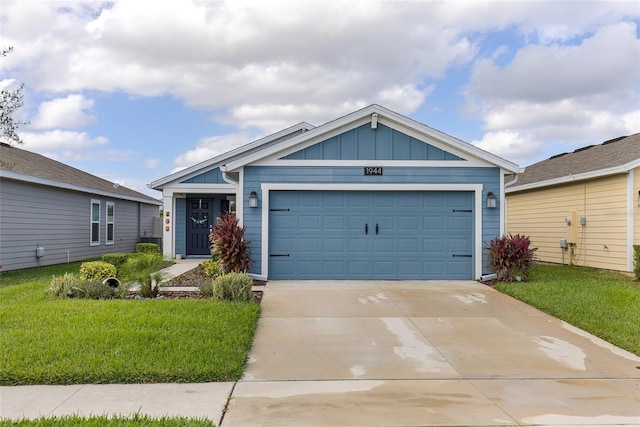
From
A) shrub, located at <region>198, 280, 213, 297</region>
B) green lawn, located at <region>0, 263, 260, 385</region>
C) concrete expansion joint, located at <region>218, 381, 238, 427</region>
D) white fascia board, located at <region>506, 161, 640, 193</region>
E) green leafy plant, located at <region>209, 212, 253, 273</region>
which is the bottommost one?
concrete expansion joint, located at <region>218, 381, 238, 427</region>

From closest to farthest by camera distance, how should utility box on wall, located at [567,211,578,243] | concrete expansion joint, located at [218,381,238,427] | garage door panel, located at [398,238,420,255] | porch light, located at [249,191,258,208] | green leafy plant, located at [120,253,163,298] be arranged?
concrete expansion joint, located at [218,381,238,427] → green leafy plant, located at [120,253,163,298] → porch light, located at [249,191,258,208] → garage door panel, located at [398,238,420,255] → utility box on wall, located at [567,211,578,243]

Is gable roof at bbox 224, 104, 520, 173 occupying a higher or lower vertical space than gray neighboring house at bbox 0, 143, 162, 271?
higher

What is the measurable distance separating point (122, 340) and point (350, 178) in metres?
6.25

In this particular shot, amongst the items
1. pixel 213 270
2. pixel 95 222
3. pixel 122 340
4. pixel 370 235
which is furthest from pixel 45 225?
pixel 122 340

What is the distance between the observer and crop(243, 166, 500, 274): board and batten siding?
33.2ft

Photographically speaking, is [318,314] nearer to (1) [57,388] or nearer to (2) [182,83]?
(1) [57,388]

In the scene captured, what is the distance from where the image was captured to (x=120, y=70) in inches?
502

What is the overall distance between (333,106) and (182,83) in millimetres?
7541

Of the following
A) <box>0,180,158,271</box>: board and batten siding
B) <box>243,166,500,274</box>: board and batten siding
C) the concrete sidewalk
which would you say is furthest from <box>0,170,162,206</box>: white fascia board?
the concrete sidewalk

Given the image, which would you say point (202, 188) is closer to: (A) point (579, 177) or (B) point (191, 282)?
(B) point (191, 282)

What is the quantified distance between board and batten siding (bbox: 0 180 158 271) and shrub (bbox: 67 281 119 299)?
521 centimetres

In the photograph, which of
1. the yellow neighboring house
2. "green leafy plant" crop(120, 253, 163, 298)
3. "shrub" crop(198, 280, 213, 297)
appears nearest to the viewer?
"green leafy plant" crop(120, 253, 163, 298)

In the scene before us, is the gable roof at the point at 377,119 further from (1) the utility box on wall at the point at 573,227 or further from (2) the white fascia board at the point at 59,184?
(2) the white fascia board at the point at 59,184

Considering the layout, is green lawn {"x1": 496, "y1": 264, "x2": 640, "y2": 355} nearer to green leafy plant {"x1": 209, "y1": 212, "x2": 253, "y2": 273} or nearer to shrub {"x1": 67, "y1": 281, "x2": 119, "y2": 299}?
green leafy plant {"x1": 209, "y1": 212, "x2": 253, "y2": 273}
